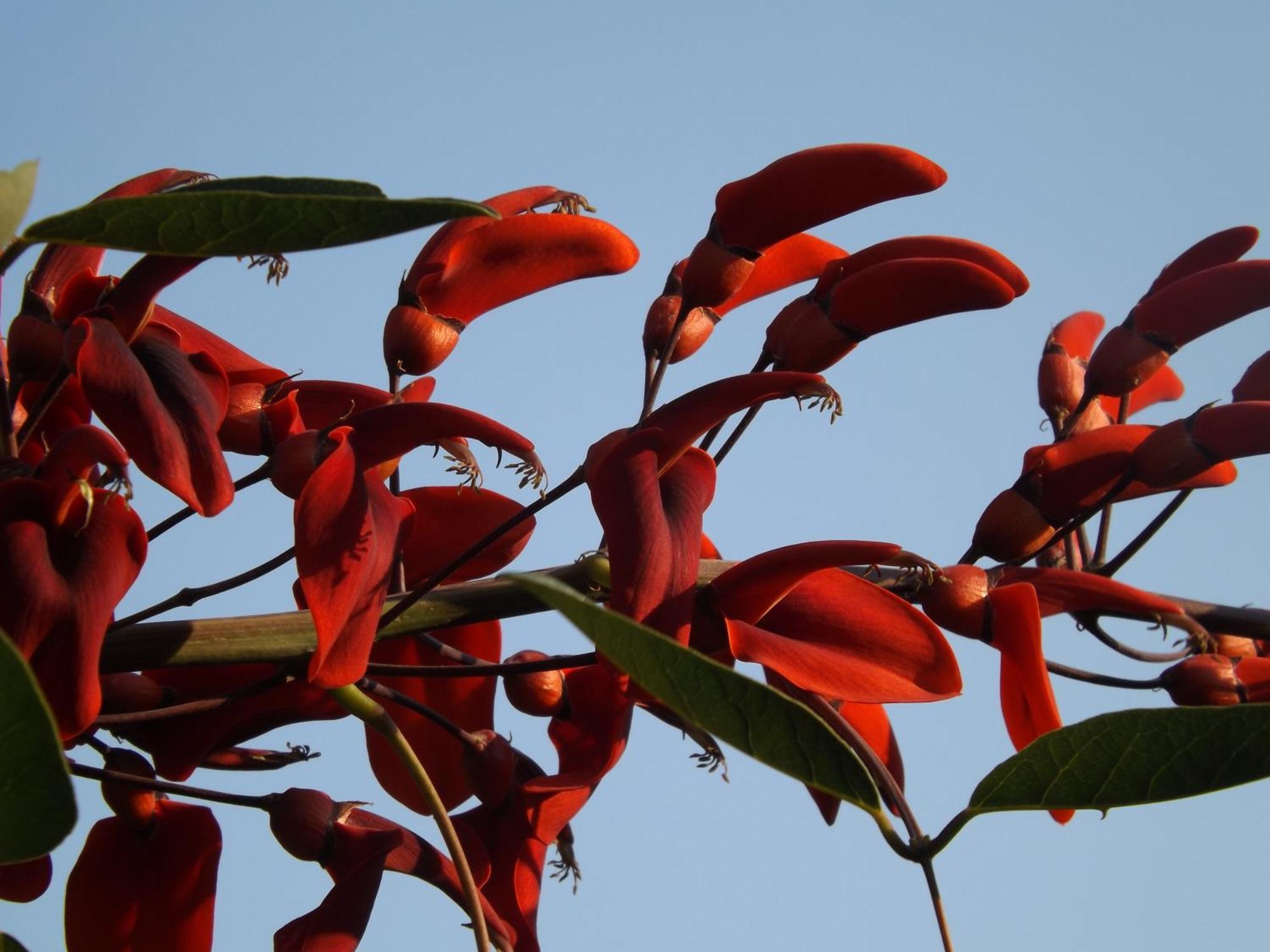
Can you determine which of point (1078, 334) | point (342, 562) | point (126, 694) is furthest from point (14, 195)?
point (1078, 334)

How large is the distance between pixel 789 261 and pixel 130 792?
57 centimetres

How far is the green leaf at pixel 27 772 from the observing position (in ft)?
1.59

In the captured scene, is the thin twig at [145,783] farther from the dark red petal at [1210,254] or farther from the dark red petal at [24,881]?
the dark red petal at [1210,254]

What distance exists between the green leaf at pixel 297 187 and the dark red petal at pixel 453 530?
32 centimetres

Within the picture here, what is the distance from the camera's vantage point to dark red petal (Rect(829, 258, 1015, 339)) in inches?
35.6

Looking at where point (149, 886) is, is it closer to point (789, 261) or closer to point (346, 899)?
point (346, 899)

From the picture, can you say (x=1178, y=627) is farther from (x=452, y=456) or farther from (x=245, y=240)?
(x=245, y=240)

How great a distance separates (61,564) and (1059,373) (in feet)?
2.64

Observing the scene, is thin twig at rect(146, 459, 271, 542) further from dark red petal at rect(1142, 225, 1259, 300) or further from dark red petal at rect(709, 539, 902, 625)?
dark red petal at rect(1142, 225, 1259, 300)

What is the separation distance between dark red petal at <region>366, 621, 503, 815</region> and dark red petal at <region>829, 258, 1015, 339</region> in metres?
0.31

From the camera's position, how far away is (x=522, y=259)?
3.17 feet

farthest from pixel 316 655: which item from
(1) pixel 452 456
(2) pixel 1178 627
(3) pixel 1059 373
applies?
(3) pixel 1059 373

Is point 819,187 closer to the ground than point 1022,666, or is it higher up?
higher up

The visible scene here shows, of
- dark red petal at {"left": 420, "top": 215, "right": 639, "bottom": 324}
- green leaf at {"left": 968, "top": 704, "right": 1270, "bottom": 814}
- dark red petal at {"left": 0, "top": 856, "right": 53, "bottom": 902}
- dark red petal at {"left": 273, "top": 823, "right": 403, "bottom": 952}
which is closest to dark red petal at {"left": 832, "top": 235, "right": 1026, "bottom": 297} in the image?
dark red petal at {"left": 420, "top": 215, "right": 639, "bottom": 324}
